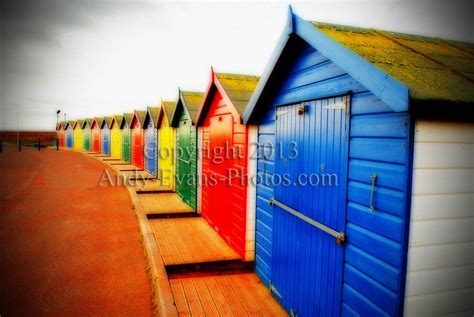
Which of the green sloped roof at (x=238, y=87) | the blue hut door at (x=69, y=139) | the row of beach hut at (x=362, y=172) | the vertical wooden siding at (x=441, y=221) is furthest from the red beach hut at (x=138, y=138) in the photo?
the blue hut door at (x=69, y=139)

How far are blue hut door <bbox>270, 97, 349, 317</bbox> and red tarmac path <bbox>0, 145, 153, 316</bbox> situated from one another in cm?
237

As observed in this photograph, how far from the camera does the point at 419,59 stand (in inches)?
129

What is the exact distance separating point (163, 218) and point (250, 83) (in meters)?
5.20

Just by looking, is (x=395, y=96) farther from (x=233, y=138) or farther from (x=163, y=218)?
(x=163, y=218)

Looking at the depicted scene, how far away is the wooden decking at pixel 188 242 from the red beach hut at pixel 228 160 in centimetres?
24

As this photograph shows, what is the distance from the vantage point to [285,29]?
4.36m

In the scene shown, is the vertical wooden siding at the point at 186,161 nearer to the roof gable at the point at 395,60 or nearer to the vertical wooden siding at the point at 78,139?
the roof gable at the point at 395,60

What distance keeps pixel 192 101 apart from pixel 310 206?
8.03 m

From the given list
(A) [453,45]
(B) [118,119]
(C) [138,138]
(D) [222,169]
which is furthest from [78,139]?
(A) [453,45]

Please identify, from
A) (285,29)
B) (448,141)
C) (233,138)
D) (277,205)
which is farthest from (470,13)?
(233,138)

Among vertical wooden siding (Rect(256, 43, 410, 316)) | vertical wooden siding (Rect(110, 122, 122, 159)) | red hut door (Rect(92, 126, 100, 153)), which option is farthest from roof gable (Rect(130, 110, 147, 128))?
vertical wooden siding (Rect(256, 43, 410, 316))

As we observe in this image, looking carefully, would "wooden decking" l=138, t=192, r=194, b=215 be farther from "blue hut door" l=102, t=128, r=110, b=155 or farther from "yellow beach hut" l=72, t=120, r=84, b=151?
"yellow beach hut" l=72, t=120, r=84, b=151

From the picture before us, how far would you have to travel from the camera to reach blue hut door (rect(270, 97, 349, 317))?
11.7 ft

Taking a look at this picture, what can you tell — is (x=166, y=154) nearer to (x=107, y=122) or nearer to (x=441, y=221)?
(x=441, y=221)
